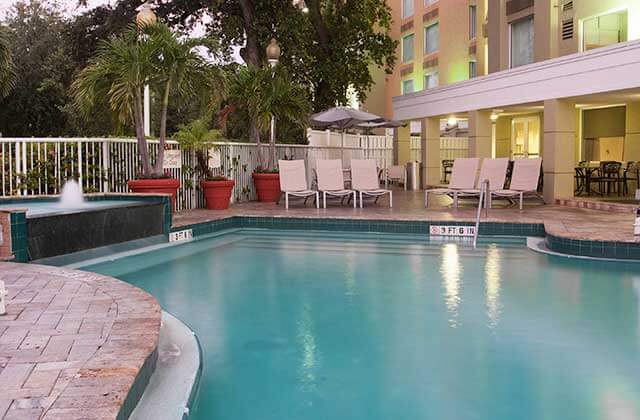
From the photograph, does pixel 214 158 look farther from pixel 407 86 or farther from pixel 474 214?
pixel 407 86

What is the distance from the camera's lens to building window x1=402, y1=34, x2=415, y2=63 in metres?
32.7

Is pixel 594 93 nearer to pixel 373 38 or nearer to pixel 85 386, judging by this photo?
pixel 373 38

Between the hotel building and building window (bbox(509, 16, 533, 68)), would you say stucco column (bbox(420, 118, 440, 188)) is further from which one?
building window (bbox(509, 16, 533, 68))

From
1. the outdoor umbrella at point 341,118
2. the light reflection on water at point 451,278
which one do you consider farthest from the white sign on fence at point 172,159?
the light reflection on water at point 451,278

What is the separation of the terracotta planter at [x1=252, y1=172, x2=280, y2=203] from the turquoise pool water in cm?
574

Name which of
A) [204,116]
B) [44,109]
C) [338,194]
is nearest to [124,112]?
[204,116]

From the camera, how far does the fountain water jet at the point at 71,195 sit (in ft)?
30.6

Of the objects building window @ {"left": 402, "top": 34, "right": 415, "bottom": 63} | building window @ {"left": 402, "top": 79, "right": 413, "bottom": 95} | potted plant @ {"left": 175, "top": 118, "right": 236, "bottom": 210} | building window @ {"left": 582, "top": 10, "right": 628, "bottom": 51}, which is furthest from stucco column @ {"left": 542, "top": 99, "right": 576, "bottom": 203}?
building window @ {"left": 402, "top": 79, "right": 413, "bottom": 95}

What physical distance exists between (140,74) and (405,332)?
699cm

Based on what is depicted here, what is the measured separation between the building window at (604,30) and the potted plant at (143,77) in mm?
10206

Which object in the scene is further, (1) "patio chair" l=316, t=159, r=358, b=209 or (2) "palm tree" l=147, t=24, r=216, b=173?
(1) "patio chair" l=316, t=159, r=358, b=209

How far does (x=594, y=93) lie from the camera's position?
12617 millimetres

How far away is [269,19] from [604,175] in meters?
9.42

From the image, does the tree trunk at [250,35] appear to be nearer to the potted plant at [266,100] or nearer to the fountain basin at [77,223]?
the potted plant at [266,100]
